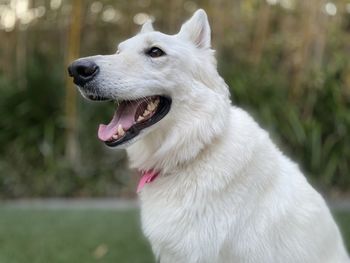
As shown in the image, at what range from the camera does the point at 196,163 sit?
244cm

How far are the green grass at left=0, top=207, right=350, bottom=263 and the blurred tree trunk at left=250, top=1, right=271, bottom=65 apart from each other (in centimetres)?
254

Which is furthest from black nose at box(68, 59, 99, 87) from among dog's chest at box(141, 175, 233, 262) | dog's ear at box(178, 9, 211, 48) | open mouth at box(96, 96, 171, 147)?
dog's chest at box(141, 175, 233, 262)

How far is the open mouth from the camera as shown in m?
2.35

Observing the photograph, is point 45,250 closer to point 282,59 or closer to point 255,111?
point 255,111

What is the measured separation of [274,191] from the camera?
96.6 inches

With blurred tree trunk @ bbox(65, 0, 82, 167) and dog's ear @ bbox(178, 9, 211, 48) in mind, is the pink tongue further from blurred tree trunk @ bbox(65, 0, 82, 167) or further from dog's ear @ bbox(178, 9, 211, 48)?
blurred tree trunk @ bbox(65, 0, 82, 167)

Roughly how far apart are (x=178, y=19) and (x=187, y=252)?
17.1 feet

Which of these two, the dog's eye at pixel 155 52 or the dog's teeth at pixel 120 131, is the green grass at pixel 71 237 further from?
the dog's eye at pixel 155 52

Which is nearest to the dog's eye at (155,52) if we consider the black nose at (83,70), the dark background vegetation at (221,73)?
the black nose at (83,70)

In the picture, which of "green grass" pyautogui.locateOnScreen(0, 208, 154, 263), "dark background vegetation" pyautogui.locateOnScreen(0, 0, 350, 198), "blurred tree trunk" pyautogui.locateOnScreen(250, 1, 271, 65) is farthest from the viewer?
"blurred tree trunk" pyautogui.locateOnScreen(250, 1, 271, 65)

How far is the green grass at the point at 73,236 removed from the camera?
4.05 metres

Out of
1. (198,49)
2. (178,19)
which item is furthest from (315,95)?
(198,49)

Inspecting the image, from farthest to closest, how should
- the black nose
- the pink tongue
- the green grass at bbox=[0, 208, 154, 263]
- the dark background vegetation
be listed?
the dark background vegetation, the green grass at bbox=[0, 208, 154, 263], the pink tongue, the black nose

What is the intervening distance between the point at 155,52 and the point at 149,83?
0.17 m
